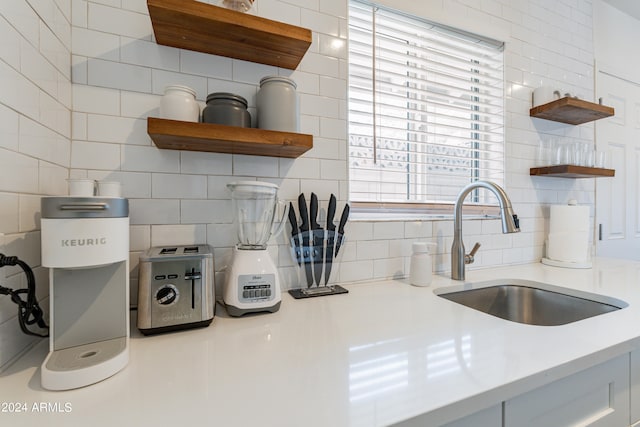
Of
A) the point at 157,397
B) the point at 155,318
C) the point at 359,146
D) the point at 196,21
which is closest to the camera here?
the point at 157,397

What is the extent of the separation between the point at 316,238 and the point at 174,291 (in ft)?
1.66

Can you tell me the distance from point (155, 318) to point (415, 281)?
3.00ft

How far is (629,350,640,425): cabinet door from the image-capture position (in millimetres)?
770

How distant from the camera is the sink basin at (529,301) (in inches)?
44.9

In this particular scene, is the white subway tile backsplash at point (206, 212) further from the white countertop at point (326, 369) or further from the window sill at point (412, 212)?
the window sill at point (412, 212)

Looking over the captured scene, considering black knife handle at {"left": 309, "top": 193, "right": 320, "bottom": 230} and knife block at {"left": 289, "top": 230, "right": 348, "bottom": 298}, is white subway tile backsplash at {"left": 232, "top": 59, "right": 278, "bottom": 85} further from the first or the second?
knife block at {"left": 289, "top": 230, "right": 348, "bottom": 298}

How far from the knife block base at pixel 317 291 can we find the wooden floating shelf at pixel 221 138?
498 millimetres

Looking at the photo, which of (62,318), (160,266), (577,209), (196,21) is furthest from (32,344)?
(577,209)

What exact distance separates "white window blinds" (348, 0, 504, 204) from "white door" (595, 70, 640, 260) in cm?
98

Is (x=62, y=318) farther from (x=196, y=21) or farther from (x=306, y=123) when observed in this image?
(x=306, y=123)

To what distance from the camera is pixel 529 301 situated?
1.31m

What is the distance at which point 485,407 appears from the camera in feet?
1.73

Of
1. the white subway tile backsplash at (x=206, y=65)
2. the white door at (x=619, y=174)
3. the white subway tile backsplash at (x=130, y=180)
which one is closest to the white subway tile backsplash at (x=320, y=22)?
the white subway tile backsplash at (x=206, y=65)

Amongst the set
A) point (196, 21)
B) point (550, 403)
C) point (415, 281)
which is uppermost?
point (196, 21)
